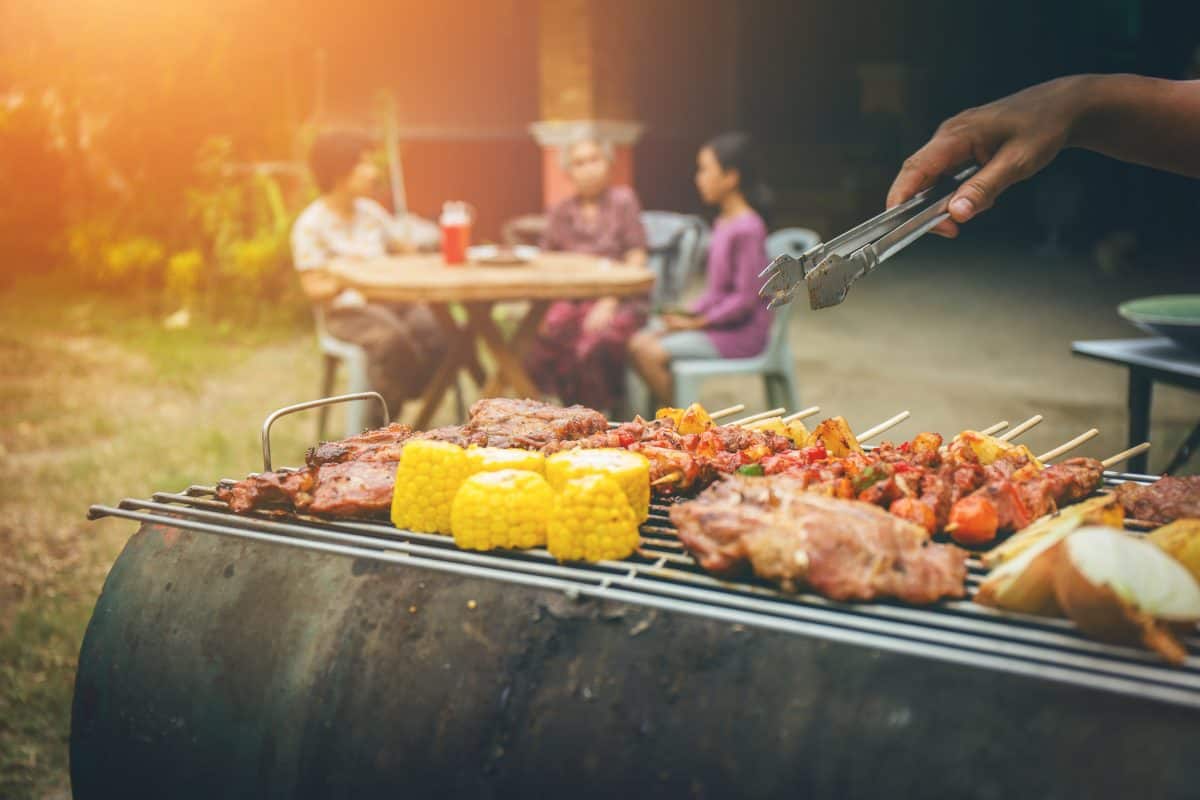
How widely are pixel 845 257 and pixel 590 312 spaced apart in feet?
16.7

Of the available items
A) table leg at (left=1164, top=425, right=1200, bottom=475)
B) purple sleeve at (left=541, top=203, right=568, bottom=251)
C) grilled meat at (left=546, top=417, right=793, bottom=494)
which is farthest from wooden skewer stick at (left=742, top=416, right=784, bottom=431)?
purple sleeve at (left=541, top=203, right=568, bottom=251)

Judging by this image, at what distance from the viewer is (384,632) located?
207cm

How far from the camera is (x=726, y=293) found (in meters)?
6.54

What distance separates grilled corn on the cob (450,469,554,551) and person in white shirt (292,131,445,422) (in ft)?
15.3

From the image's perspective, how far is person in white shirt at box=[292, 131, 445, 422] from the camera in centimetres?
677

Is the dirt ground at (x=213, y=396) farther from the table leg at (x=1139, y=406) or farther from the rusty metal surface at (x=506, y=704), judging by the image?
the table leg at (x=1139, y=406)

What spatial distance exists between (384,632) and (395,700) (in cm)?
14

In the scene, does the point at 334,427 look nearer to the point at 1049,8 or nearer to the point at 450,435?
the point at 450,435

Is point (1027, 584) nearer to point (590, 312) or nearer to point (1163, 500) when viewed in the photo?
point (1163, 500)

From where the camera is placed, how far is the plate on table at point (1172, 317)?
361 centimetres

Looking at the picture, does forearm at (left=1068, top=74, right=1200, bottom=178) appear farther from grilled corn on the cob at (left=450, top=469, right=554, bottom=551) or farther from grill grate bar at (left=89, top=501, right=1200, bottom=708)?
grilled corn on the cob at (left=450, top=469, right=554, bottom=551)

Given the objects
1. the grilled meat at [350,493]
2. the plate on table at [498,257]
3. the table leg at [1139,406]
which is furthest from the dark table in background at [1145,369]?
the plate on table at [498,257]

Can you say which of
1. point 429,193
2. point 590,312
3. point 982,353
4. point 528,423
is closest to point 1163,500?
point 528,423

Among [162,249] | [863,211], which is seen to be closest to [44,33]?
[162,249]
